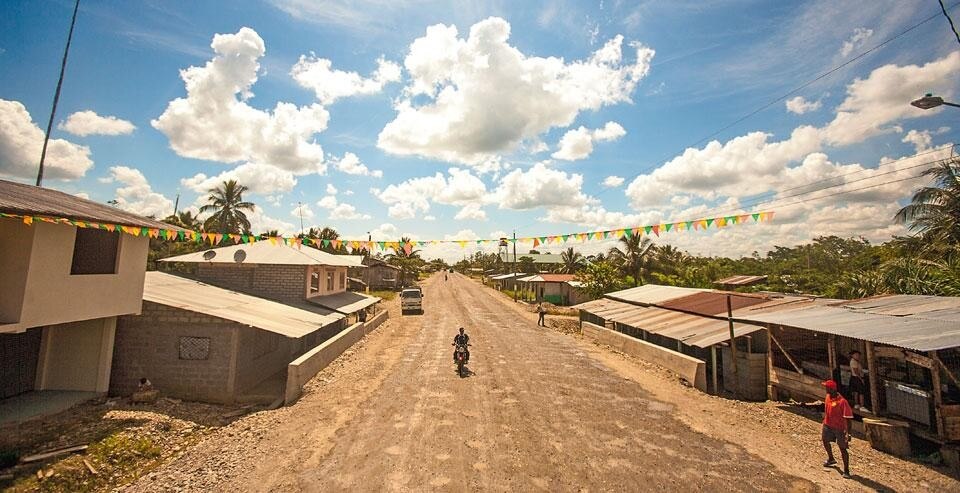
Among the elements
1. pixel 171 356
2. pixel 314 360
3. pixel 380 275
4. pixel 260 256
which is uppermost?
pixel 260 256

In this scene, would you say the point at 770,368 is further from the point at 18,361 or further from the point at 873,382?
the point at 18,361

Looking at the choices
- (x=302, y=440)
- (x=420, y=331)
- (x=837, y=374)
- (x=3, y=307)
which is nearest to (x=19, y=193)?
(x=3, y=307)

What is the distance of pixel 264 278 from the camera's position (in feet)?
64.7

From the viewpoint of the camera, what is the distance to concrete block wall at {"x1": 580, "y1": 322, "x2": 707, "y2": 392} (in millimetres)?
13836

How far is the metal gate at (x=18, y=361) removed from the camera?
10508 millimetres

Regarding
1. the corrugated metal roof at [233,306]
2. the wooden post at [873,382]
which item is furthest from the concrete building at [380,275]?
the wooden post at [873,382]

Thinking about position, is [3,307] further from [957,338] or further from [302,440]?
[957,338]

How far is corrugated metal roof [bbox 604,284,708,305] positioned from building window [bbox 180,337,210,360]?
20396mm

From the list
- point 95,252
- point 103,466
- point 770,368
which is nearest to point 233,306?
point 95,252

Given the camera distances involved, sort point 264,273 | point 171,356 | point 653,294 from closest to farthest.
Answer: point 171,356
point 264,273
point 653,294

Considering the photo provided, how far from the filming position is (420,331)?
24.4 metres

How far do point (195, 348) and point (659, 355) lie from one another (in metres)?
16.4

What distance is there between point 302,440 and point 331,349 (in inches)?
286

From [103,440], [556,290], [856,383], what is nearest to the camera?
[103,440]
